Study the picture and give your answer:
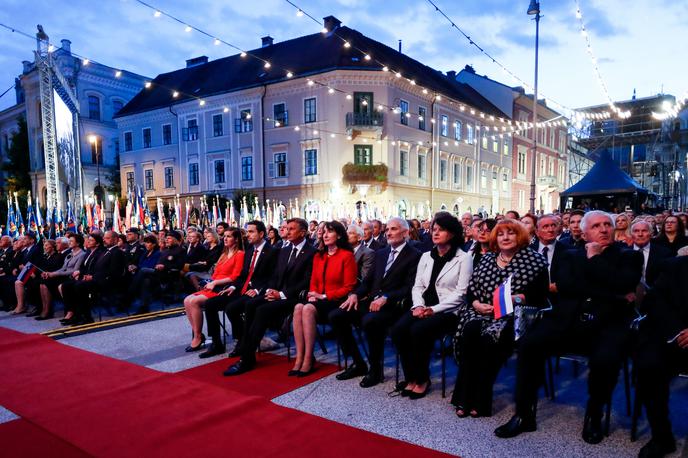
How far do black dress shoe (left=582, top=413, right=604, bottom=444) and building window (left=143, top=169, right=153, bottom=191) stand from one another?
109ft

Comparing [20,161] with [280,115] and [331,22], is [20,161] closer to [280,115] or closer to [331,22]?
[280,115]

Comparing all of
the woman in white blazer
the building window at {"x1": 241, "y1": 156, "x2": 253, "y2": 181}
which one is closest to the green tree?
the building window at {"x1": 241, "y1": 156, "x2": 253, "y2": 181}

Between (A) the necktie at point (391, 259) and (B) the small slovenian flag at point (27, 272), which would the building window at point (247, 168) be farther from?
(A) the necktie at point (391, 259)

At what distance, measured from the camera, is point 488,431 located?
3264 mm

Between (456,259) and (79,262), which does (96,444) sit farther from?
(79,262)

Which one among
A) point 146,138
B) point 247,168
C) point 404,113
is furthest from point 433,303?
point 146,138

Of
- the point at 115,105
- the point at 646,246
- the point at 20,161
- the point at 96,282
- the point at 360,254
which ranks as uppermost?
the point at 115,105

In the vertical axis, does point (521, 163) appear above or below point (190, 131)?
below

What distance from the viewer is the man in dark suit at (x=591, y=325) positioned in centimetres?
310

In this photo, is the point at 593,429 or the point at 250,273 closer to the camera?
the point at 593,429

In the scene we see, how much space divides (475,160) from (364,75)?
40.1ft

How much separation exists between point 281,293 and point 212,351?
1071 mm

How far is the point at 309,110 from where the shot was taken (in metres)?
25.4

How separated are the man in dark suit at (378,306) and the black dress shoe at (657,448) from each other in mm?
2113
